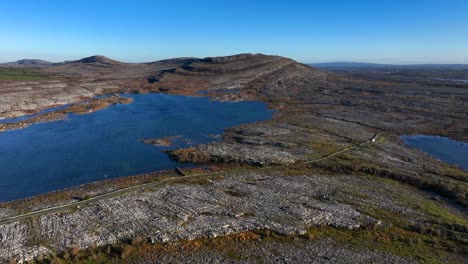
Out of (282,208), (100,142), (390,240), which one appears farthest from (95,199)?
(390,240)

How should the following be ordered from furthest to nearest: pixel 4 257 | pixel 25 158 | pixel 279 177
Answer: pixel 25 158
pixel 279 177
pixel 4 257

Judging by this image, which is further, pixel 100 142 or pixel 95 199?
pixel 100 142

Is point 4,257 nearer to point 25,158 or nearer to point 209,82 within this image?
point 25,158

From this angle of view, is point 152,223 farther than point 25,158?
No

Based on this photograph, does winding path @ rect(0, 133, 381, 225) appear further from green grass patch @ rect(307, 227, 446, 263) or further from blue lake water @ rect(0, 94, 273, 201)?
green grass patch @ rect(307, 227, 446, 263)

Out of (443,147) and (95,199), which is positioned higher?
(95,199)

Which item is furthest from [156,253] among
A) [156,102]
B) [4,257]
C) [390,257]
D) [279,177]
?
[156,102]

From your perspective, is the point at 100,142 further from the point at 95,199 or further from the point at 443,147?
the point at 443,147

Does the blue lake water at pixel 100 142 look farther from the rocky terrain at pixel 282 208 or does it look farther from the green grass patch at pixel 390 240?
the green grass patch at pixel 390 240
